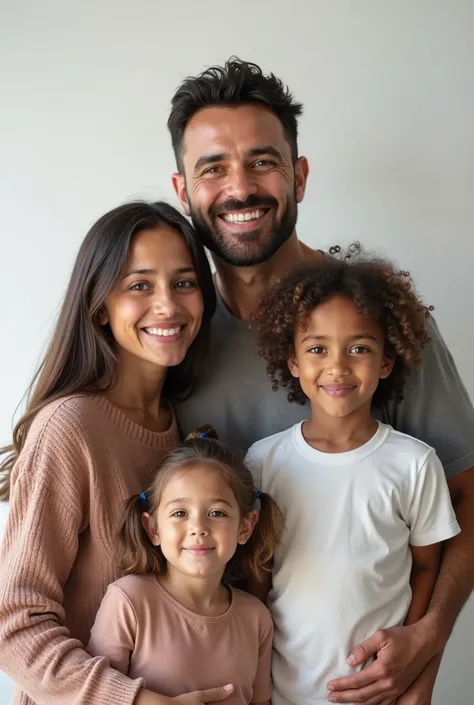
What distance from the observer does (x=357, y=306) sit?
5.04ft

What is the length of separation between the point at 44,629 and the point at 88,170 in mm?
1375

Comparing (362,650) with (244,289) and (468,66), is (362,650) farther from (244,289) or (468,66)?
(468,66)

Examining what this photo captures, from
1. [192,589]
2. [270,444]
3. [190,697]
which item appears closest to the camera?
[190,697]

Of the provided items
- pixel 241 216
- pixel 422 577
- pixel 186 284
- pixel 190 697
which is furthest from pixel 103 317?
pixel 422 577

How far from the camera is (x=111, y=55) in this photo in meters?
2.18

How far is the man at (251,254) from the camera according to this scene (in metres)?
1.71

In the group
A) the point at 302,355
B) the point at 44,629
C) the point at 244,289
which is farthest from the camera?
the point at 244,289

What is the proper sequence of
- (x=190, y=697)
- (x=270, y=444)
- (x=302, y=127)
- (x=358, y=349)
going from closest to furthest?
1. (x=190, y=697)
2. (x=358, y=349)
3. (x=270, y=444)
4. (x=302, y=127)

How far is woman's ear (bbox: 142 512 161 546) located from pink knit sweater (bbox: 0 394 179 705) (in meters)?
0.06

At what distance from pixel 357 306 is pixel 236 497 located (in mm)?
473

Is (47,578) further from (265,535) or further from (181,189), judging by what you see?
(181,189)

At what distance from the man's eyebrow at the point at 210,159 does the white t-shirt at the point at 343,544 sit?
2.40 feet

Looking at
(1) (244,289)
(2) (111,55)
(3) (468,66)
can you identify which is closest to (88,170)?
(2) (111,55)

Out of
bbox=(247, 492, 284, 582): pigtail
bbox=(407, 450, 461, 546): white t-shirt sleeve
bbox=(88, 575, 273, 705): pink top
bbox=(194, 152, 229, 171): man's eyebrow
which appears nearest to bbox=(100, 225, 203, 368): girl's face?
bbox=(194, 152, 229, 171): man's eyebrow
